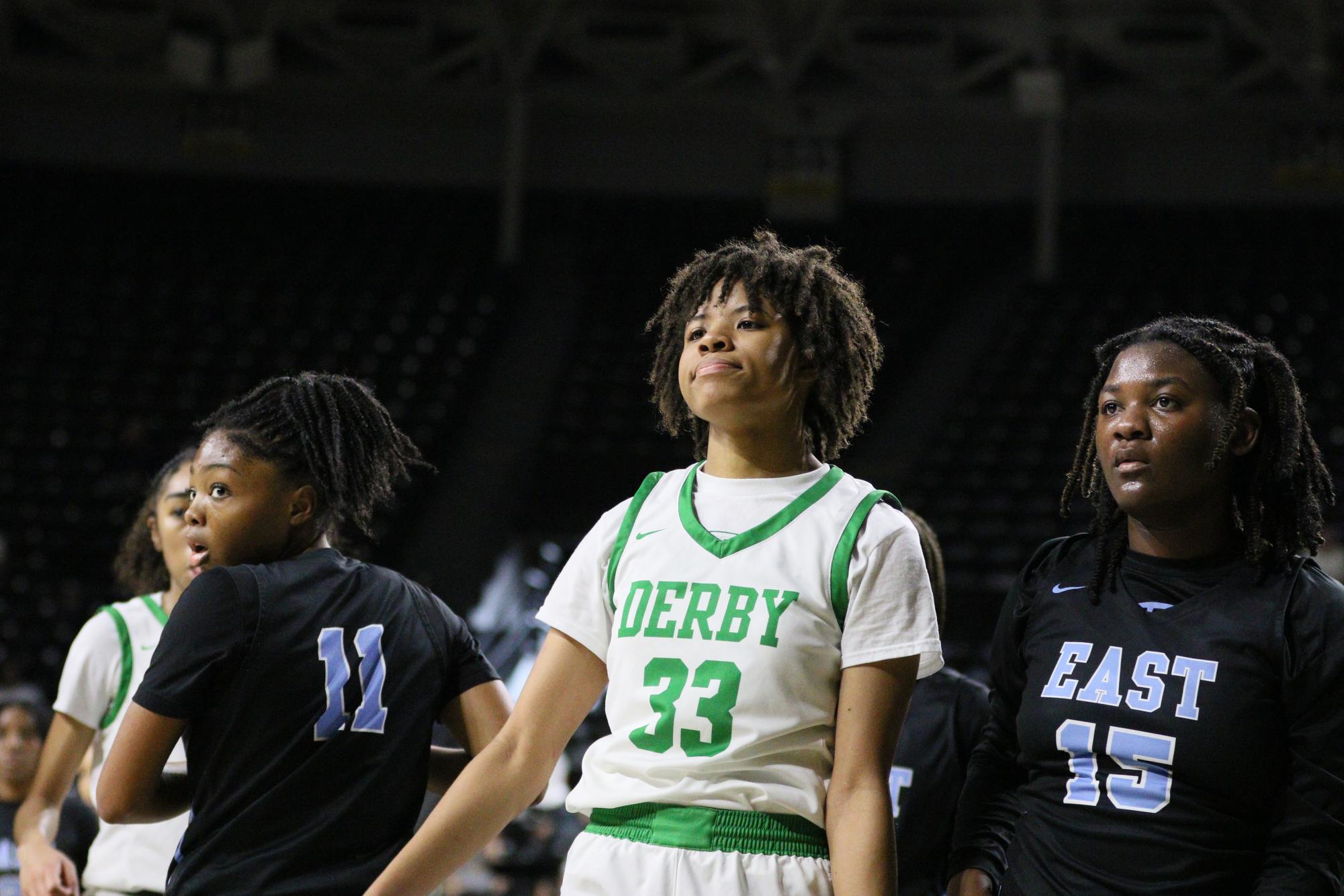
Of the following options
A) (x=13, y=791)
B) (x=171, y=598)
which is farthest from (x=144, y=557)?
Answer: (x=13, y=791)

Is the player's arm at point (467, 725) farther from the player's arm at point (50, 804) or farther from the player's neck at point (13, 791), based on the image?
the player's neck at point (13, 791)

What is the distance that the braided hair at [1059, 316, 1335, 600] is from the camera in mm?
2254

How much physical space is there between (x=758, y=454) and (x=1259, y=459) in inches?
31.1

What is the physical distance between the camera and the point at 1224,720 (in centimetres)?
209

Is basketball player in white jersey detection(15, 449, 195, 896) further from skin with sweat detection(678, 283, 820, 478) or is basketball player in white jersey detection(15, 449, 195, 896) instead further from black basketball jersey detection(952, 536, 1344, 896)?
black basketball jersey detection(952, 536, 1344, 896)

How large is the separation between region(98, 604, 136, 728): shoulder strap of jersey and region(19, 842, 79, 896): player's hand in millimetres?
313

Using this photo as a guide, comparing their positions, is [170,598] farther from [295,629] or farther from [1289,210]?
[1289,210]

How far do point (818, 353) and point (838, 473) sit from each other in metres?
0.19

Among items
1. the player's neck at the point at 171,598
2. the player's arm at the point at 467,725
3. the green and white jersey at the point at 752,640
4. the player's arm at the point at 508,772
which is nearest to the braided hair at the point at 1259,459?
the green and white jersey at the point at 752,640

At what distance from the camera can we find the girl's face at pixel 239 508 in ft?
8.12

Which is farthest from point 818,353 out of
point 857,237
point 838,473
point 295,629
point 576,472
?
point 857,237

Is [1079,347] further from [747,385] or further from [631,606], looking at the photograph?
[631,606]

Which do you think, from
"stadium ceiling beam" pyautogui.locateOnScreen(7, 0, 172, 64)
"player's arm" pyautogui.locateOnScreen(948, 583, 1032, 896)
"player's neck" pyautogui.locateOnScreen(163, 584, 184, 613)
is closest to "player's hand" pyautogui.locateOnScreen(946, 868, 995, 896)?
"player's arm" pyautogui.locateOnScreen(948, 583, 1032, 896)

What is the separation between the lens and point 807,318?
228 centimetres
